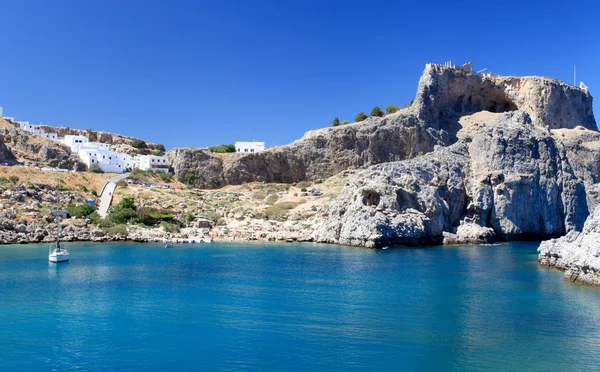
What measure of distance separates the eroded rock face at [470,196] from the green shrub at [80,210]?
85.8 feet

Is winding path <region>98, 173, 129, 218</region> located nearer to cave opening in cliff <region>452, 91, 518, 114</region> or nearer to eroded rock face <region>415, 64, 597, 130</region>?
eroded rock face <region>415, 64, 597, 130</region>

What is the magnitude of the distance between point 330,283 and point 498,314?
411 inches

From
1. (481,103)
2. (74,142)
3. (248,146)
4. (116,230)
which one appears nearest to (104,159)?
(74,142)

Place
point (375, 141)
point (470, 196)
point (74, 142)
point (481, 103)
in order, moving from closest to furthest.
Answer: point (470, 196) < point (375, 141) < point (481, 103) < point (74, 142)

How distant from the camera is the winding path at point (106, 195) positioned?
60694 mm

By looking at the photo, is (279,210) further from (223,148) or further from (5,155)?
(5,155)

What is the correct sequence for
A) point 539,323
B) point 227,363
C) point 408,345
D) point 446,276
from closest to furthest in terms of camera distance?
point 227,363
point 408,345
point 539,323
point 446,276

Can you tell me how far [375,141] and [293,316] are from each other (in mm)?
63229

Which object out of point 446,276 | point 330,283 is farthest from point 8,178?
point 446,276

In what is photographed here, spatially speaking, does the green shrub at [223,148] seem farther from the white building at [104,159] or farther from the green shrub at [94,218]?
the green shrub at [94,218]

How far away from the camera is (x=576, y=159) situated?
230ft

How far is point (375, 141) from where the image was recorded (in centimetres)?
8356

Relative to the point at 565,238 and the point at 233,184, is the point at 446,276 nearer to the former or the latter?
the point at 565,238

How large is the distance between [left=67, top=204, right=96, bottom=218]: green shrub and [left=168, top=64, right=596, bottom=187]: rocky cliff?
950 inches
